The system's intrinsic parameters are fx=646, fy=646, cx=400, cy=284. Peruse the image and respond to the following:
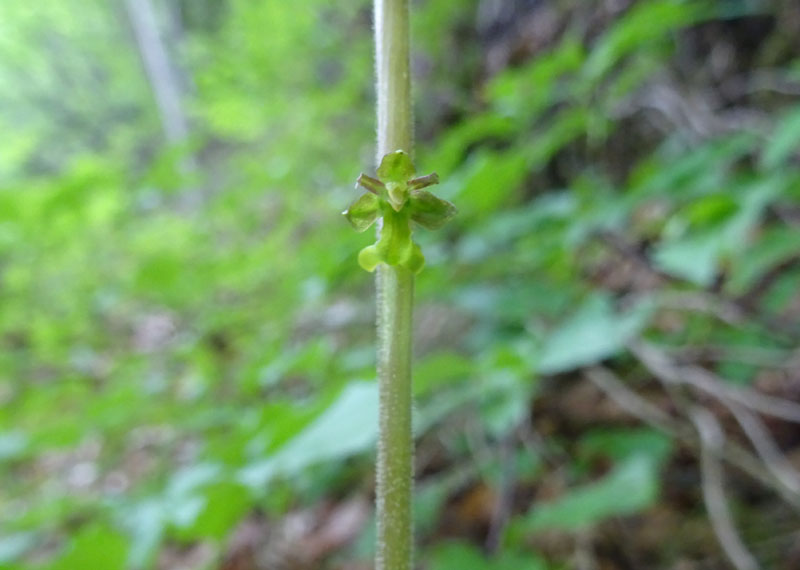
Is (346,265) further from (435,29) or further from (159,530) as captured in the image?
(435,29)

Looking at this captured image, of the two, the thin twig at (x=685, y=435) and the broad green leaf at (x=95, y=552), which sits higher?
the thin twig at (x=685, y=435)

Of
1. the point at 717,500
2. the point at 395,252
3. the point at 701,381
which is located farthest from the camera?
the point at 701,381

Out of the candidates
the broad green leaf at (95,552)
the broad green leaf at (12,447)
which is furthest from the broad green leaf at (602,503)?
the broad green leaf at (12,447)

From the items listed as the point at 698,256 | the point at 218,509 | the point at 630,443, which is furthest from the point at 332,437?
the point at 630,443

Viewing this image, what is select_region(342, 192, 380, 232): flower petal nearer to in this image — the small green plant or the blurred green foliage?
the small green plant

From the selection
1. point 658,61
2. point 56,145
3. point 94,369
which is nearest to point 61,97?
point 56,145

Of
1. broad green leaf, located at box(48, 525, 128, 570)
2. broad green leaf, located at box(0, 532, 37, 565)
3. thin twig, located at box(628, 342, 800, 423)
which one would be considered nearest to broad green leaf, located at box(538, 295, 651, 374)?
thin twig, located at box(628, 342, 800, 423)

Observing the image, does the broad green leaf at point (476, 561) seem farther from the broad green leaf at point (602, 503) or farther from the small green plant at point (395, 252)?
the small green plant at point (395, 252)

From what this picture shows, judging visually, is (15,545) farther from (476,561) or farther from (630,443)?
(630,443)
